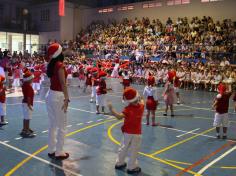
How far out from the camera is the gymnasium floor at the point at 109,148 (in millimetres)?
6480

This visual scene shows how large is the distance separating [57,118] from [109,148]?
6.38 feet

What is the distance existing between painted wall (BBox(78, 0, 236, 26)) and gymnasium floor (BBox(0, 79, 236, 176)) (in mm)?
18104

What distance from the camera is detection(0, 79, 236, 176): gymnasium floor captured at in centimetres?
648

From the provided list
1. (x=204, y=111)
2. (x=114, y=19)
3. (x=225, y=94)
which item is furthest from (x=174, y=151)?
(x=114, y=19)

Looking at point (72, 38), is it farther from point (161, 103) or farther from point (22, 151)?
point (22, 151)

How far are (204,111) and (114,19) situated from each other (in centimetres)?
2513

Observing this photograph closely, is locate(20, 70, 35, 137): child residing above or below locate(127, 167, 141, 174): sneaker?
above

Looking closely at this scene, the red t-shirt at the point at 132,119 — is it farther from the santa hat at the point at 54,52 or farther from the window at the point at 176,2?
the window at the point at 176,2

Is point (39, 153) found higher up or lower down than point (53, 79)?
lower down

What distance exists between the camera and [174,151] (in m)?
8.03

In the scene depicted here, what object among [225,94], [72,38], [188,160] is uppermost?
[72,38]

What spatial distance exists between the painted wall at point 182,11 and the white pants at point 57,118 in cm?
2457

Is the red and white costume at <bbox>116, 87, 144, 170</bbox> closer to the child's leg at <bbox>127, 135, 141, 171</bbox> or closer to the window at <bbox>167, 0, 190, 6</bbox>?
the child's leg at <bbox>127, 135, 141, 171</bbox>

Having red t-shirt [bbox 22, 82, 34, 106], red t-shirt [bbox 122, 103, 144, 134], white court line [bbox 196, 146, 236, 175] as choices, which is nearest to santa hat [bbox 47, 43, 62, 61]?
red t-shirt [bbox 122, 103, 144, 134]
